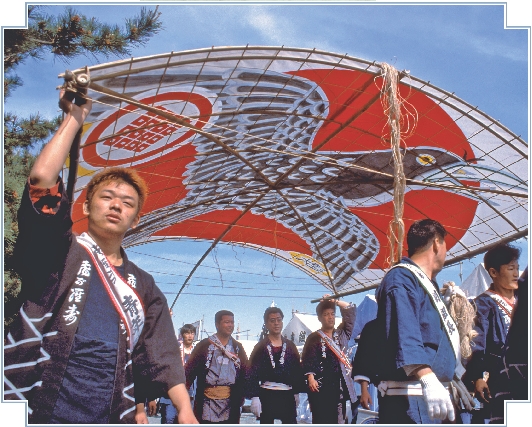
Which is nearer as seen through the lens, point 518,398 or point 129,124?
Answer: point 518,398

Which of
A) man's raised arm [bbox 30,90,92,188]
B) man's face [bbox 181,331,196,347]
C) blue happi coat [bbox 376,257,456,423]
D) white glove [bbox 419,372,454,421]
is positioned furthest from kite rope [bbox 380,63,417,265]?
man's face [bbox 181,331,196,347]

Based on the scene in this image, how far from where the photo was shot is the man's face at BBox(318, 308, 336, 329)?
22.1 ft

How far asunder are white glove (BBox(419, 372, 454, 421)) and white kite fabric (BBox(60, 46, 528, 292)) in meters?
2.51

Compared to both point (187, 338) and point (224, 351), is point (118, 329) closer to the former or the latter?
point (224, 351)

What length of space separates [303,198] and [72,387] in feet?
25.0

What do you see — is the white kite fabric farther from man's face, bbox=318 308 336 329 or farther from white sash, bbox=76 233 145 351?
white sash, bbox=76 233 145 351

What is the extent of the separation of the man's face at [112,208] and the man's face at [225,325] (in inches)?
177

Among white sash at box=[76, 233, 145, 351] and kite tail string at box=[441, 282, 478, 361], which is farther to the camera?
kite tail string at box=[441, 282, 478, 361]

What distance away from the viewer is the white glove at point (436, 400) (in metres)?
2.33

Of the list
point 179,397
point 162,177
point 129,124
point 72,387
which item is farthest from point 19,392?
point 162,177

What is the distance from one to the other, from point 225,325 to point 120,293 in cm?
461

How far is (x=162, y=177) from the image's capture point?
8016mm

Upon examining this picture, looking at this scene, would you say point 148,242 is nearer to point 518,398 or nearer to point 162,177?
point 162,177

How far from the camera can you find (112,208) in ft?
7.18
